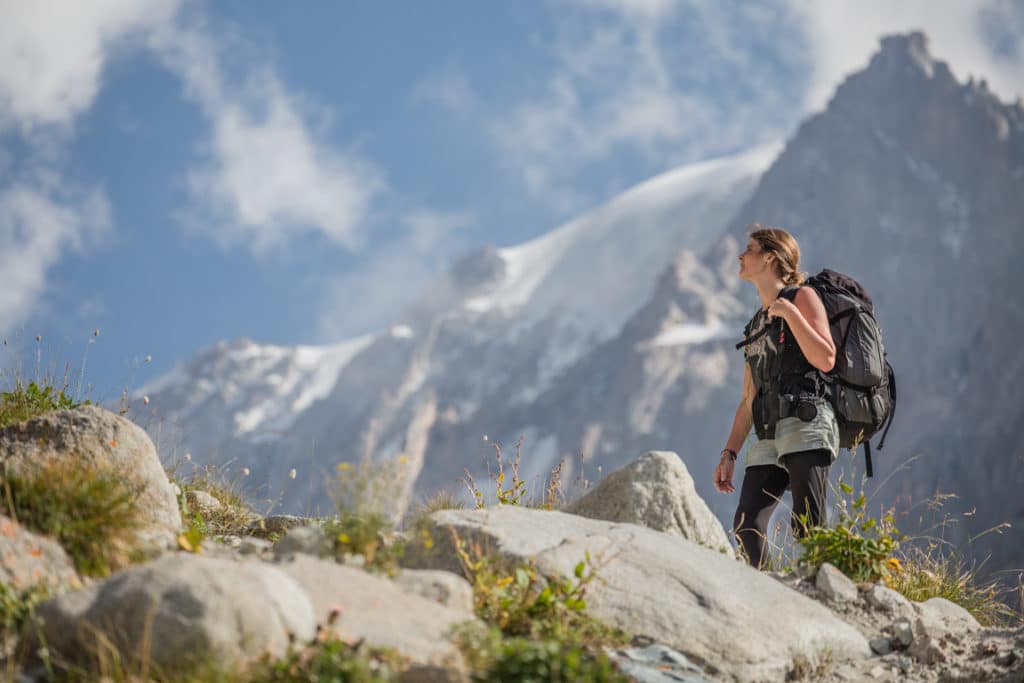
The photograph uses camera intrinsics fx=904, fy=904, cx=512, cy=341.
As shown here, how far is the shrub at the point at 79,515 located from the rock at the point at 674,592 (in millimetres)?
1573

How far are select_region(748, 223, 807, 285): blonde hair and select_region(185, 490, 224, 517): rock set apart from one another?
16.6 ft

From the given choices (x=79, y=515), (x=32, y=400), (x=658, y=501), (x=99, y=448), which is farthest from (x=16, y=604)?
(x=658, y=501)

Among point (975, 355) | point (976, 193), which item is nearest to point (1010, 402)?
point (975, 355)

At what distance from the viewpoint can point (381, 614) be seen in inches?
156

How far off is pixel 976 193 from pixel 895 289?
79.9 ft

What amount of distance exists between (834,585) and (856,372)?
1.41 metres

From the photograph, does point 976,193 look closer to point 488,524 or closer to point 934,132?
point 934,132

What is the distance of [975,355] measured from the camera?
478 feet

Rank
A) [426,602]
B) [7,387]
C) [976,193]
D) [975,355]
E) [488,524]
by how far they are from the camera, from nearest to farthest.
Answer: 1. [426,602]
2. [488,524]
3. [7,387]
4. [975,355]
5. [976,193]

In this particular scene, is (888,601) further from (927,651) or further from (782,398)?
(782,398)

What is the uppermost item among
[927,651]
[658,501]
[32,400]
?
[32,400]

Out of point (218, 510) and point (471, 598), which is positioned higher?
point (218, 510)

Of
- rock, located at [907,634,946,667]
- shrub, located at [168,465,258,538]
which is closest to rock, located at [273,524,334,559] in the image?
shrub, located at [168,465,258,538]

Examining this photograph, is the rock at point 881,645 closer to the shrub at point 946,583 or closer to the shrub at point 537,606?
the shrub at point 946,583
